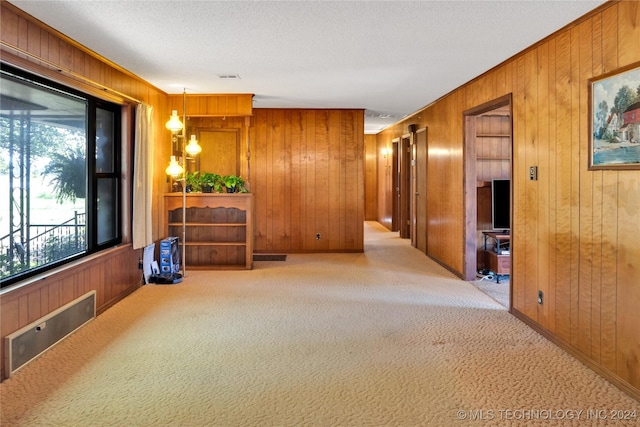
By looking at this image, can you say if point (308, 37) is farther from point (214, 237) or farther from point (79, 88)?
point (214, 237)

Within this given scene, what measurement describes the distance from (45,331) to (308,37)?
296 centimetres

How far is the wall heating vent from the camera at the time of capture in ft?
9.61

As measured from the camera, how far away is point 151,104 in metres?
5.53

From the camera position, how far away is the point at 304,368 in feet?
9.91

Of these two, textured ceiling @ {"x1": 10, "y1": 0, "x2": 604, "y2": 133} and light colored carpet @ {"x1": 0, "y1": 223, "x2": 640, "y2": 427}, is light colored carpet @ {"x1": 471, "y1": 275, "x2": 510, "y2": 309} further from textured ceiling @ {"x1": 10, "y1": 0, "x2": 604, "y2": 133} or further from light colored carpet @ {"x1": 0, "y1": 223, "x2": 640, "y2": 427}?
textured ceiling @ {"x1": 10, "y1": 0, "x2": 604, "y2": 133}

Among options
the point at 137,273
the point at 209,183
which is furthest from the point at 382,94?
the point at 137,273

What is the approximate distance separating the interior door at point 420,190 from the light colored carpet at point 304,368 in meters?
2.71

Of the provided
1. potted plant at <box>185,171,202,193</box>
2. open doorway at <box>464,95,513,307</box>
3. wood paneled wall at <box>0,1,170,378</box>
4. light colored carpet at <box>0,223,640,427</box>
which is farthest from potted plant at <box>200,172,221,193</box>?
open doorway at <box>464,95,513,307</box>

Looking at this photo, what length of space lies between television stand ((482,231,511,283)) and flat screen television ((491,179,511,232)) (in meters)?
0.14

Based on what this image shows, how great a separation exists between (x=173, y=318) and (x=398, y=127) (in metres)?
6.85

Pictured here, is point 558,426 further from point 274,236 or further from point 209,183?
point 274,236

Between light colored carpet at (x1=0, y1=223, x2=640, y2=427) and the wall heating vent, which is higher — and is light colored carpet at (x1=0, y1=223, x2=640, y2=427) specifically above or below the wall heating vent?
below

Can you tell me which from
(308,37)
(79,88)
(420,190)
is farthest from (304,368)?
(420,190)

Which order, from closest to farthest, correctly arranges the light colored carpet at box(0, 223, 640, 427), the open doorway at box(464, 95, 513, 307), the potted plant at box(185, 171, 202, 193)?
1. the light colored carpet at box(0, 223, 640, 427)
2. the open doorway at box(464, 95, 513, 307)
3. the potted plant at box(185, 171, 202, 193)
